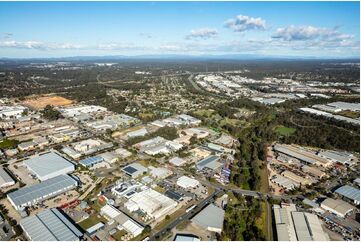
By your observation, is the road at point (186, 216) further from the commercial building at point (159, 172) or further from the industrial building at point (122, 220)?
the commercial building at point (159, 172)

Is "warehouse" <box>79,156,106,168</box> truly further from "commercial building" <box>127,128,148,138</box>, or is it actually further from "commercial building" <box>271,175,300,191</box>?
"commercial building" <box>271,175,300,191</box>

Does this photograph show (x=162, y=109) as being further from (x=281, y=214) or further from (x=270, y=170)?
(x=281, y=214)

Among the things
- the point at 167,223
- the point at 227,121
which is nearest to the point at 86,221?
the point at 167,223

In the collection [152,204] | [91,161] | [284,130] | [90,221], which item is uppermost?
[284,130]

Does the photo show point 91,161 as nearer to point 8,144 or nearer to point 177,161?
point 177,161

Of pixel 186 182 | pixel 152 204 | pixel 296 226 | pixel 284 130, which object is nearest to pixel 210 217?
pixel 152 204

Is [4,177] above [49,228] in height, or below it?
below
